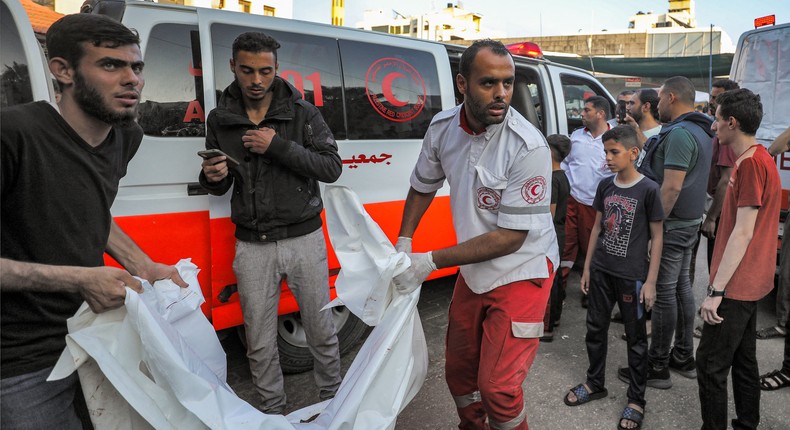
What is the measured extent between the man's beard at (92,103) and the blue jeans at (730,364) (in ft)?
8.71

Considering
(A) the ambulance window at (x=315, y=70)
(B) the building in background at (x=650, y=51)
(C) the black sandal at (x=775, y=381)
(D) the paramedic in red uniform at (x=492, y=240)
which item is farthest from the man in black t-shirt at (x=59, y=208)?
(B) the building in background at (x=650, y=51)

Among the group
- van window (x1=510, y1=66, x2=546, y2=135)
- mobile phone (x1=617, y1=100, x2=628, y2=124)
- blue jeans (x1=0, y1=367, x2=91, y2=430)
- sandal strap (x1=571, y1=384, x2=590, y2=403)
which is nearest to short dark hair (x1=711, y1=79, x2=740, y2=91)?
mobile phone (x1=617, y1=100, x2=628, y2=124)

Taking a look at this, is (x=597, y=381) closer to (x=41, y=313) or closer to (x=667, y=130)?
(x=667, y=130)

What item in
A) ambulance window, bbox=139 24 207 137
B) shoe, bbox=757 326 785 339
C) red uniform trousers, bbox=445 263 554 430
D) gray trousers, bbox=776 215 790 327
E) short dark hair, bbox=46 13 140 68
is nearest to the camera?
short dark hair, bbox=46 13 140 68

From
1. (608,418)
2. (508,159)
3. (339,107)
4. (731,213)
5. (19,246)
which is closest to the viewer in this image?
(19,246)

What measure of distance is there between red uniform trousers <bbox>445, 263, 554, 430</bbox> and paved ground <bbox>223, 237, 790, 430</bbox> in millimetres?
768

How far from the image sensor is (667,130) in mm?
3445

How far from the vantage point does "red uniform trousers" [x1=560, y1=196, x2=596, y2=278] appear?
4.68 meters

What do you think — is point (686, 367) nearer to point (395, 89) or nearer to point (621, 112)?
point (395, 89)

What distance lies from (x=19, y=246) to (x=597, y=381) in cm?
303

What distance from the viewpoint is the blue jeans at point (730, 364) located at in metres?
2.48

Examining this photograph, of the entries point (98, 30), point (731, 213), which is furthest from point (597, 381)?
point (98, 30)

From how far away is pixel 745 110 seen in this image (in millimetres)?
2564

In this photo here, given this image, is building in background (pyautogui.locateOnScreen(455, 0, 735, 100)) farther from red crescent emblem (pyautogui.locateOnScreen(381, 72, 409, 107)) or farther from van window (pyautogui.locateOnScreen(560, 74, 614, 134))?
red crescent emblem (pyautogui.locateOnScreen(381, 72, 409, 107))
